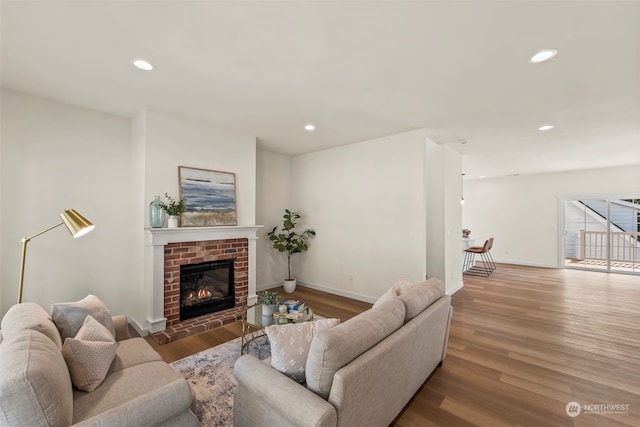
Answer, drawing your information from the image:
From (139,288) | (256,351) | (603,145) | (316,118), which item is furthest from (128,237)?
(603,145)

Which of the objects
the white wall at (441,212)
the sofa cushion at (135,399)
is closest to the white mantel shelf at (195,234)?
the sofa cushion at (135,399)

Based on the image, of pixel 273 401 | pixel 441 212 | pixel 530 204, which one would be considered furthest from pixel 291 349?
pixel 530 204

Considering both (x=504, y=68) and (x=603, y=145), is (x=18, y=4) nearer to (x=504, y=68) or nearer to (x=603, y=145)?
(x=504, y=68)

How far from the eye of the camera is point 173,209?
3326 mm

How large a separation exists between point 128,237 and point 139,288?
70 cm

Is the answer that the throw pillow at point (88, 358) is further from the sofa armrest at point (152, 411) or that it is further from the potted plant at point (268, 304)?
the potted plant at point (268, 304)

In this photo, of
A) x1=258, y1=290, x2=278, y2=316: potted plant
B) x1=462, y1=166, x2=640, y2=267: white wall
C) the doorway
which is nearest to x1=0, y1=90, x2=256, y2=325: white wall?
x1=258, y1=290, x2=278, y2=316: potted plant

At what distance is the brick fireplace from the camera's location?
10.4 ft

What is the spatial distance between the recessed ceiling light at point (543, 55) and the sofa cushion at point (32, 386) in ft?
11.8

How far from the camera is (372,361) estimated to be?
1501 mm

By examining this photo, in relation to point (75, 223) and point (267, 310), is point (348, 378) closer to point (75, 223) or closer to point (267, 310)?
point (267, 310)

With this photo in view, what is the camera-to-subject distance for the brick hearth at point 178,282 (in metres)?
3.28

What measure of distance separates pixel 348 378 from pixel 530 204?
8884mm

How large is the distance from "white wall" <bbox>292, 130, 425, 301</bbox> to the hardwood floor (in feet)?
1.66
